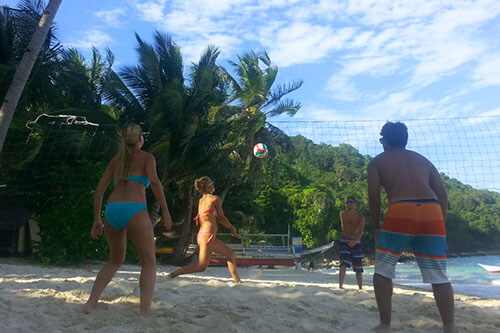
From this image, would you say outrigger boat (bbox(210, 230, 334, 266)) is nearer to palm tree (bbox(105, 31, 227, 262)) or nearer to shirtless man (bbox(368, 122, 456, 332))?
palm tree (bbox(105, 31, 227, 262))

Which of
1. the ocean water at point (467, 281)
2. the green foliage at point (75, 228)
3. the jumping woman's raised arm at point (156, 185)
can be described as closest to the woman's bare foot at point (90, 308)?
the jumping woman's raised arm at point (156, 185)

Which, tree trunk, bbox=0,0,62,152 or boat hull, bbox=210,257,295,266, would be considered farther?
boat hull, bbox=210,257,295,266

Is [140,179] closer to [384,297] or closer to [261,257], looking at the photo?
[384,297]

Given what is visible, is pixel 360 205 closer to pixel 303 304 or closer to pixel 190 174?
pixel 190 174

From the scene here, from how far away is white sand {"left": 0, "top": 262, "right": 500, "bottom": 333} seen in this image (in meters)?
2.67

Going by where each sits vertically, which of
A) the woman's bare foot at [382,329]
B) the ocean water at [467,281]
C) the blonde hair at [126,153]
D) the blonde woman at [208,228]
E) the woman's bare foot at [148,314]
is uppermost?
the blonde hair at [126,153]

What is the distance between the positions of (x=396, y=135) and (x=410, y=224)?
26.9 inches

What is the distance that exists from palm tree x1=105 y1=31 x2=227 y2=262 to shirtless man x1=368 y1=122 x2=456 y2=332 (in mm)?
10065

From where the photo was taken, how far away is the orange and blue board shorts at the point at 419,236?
9.01ft

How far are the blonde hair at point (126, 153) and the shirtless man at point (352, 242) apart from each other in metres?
3.56

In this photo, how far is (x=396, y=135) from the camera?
122 inches

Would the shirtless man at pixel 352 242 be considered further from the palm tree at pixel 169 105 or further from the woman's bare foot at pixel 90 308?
the palm tree at pixel 169 105

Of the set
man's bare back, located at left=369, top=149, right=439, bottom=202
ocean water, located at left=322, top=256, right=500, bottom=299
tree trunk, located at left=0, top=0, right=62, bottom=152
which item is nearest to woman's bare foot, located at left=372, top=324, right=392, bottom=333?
man's bare back, located at left=369, top=149, right=439, bottom=202

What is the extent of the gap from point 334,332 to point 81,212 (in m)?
9.41
